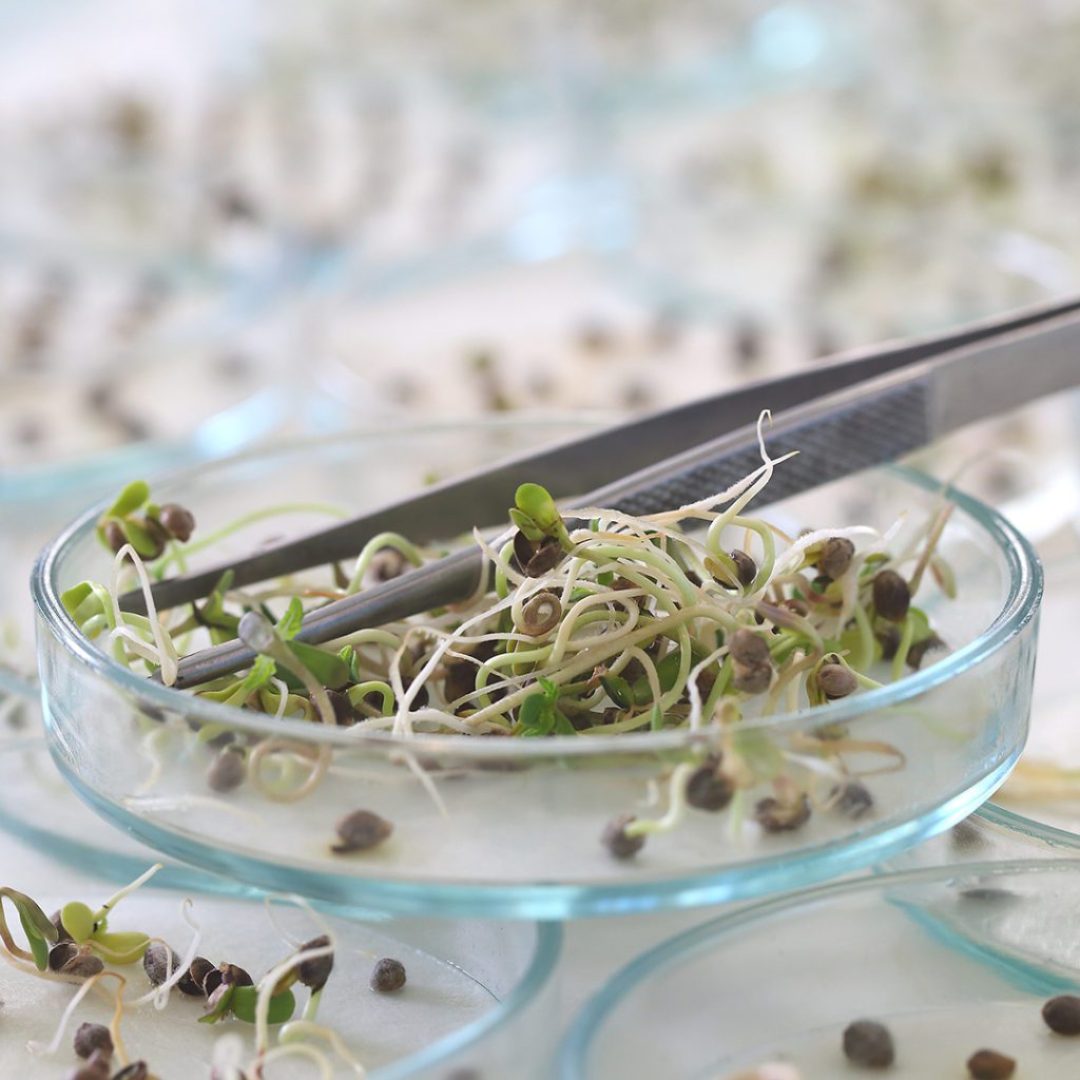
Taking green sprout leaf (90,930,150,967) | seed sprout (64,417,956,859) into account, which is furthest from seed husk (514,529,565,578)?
green sprout leaf (90,930,150,967)

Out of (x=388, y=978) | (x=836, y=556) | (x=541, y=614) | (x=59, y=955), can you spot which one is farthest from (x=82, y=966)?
(x=836, y=556)

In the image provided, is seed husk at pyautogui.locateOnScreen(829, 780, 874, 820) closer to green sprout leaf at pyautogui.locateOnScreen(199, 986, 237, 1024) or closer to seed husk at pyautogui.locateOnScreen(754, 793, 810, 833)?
seed husk at pyautogui.locateOnScreen(754, 793, 810, 833)

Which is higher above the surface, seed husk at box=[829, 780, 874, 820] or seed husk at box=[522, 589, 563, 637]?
seed husk at box=[522, 589, 563, 637]

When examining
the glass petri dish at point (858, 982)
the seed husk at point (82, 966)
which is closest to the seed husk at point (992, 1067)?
the glass petri dish at point (858, 982)

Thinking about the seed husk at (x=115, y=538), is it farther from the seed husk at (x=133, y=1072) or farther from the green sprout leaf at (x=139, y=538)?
the seed husk at (x=133, y=1072)

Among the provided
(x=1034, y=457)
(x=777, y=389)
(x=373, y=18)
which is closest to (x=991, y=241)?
(x=1034, y=457)

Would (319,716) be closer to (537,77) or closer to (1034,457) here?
(1034,457)
